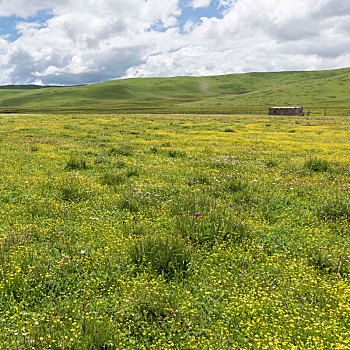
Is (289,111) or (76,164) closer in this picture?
(76,164)

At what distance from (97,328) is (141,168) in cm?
843

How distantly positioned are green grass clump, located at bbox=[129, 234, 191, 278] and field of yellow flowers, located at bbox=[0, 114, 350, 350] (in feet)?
0.08

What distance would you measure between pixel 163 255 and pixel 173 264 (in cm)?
26

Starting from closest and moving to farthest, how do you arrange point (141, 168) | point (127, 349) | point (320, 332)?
1. point (127, 349)
2. point (320, 332)
3. point (141, 168)

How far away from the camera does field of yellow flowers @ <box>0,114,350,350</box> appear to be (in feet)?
11.7

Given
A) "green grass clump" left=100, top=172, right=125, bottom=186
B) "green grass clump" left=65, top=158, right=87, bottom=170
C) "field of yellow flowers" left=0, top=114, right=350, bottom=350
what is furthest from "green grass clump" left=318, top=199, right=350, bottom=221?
"green grass clump" left=65, top=158, right=87, bottom=170

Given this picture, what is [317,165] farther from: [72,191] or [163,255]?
[72,191]

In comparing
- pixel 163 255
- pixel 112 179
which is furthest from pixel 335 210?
pixel 112 179

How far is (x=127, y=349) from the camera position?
330cm

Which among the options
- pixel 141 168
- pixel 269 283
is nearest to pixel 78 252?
pixel 269 283

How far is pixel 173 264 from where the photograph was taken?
4953 millimetres

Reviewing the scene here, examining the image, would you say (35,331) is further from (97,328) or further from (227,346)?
(227,346)

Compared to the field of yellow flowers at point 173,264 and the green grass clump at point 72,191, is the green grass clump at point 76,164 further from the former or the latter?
the green grass clump at point 72,191

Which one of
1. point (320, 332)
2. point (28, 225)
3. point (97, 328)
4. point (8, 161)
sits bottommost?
point (320, 332)
